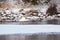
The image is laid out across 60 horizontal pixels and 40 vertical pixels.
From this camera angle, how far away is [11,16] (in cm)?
223

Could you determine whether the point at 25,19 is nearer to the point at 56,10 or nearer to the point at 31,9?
the point at 31,9

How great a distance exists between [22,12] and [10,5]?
8.5 inches

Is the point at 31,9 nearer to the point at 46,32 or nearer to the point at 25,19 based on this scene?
the point at 25,19

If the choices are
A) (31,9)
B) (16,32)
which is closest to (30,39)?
(16,32)

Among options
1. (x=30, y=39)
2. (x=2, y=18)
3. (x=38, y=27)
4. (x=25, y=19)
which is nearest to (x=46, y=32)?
(x=38, y=27)

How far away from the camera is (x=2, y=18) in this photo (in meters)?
2.21

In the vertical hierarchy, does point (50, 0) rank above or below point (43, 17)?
above

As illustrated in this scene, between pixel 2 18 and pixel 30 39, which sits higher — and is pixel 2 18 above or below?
above

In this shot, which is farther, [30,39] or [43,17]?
[43,17]

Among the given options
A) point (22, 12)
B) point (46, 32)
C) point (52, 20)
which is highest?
point (22, 12)

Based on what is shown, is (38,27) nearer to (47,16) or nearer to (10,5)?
(47,16)

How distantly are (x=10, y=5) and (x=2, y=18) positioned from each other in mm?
238

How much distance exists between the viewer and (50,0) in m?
2.22

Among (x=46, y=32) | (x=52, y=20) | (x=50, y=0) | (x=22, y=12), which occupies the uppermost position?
(x=50, y=0)
